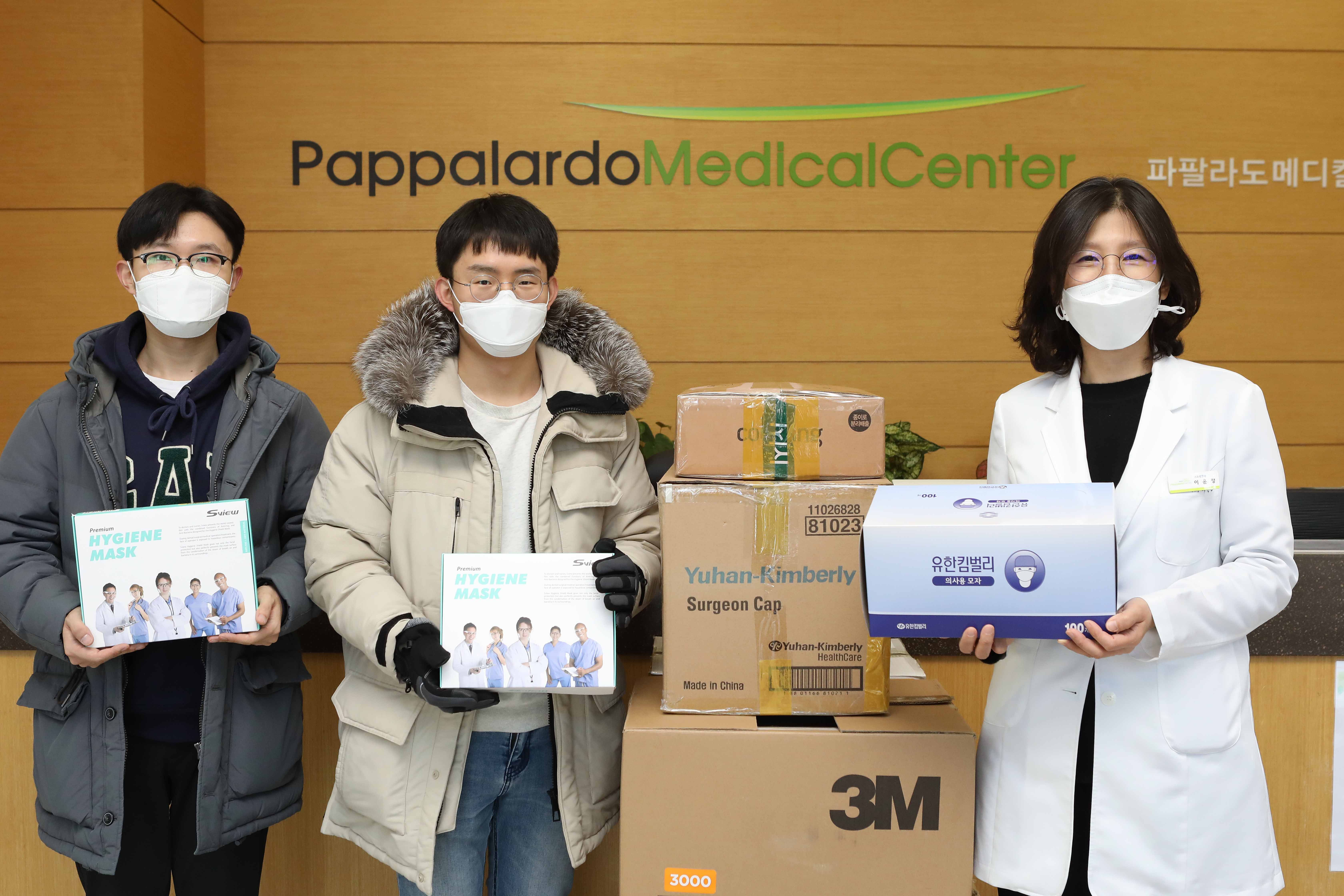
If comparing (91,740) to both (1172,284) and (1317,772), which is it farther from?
(1317,772)

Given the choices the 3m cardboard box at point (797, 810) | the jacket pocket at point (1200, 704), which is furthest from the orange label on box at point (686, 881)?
the jacket pocket at point (1200, 704)

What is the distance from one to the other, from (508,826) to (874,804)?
0.60 metres

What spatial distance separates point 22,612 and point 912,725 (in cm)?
138

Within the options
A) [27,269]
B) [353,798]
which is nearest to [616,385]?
[353,798]

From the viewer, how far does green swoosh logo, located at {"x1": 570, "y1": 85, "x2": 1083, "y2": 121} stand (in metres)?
3.67

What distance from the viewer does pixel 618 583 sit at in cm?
129

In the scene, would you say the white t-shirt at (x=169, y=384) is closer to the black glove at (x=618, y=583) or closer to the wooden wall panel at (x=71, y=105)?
the black glove at (x=618, y=583)

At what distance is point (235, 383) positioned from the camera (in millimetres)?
1572

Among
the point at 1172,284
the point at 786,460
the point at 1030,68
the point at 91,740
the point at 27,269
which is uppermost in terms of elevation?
the point at 1030,68

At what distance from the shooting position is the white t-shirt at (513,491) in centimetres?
144

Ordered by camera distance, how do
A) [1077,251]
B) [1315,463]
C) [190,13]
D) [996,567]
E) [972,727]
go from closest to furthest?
[996,567] → [1077,251] → [972,727] → [190,13] → [1315,463]

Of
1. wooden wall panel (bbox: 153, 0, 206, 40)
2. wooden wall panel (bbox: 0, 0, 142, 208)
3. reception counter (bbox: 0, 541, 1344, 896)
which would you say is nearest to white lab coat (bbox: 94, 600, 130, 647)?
reception counter (bbox: 0, 541, 1344, 896)

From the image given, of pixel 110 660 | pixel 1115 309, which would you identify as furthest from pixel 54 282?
pixel 1115 309

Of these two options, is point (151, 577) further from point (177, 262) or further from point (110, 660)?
point (177, 262)
